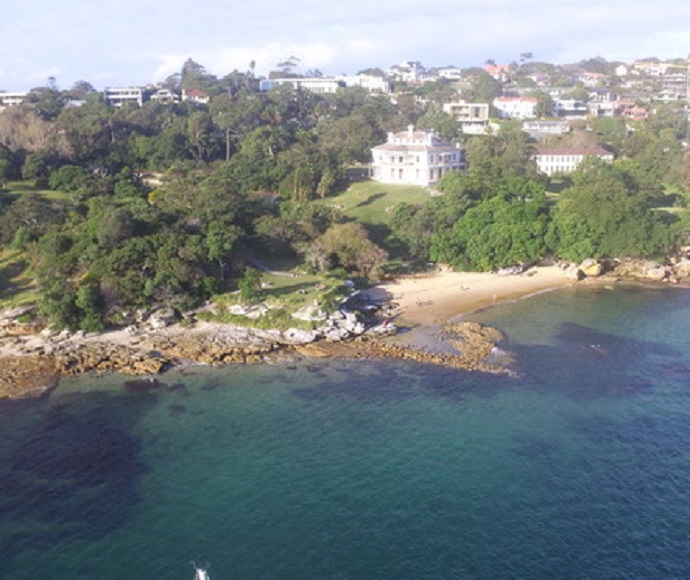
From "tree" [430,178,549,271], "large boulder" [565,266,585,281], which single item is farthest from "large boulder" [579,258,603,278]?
"tree" [430,178,549,271]

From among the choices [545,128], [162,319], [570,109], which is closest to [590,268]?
[162,319]

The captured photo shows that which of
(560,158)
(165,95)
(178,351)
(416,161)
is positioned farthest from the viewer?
(165,95)

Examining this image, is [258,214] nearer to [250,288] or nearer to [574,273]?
[250,288]

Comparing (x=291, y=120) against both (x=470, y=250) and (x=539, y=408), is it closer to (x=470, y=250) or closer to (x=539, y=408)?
(x=470, y=250)

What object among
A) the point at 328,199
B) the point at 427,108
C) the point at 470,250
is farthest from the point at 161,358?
the point at 427,108

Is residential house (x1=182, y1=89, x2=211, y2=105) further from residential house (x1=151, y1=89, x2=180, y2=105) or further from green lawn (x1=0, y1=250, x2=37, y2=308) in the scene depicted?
green lawn (x1=0, y1=250, x2=37, y2=308)

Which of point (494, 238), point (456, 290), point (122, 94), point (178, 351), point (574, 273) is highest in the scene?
point (122, 94)
